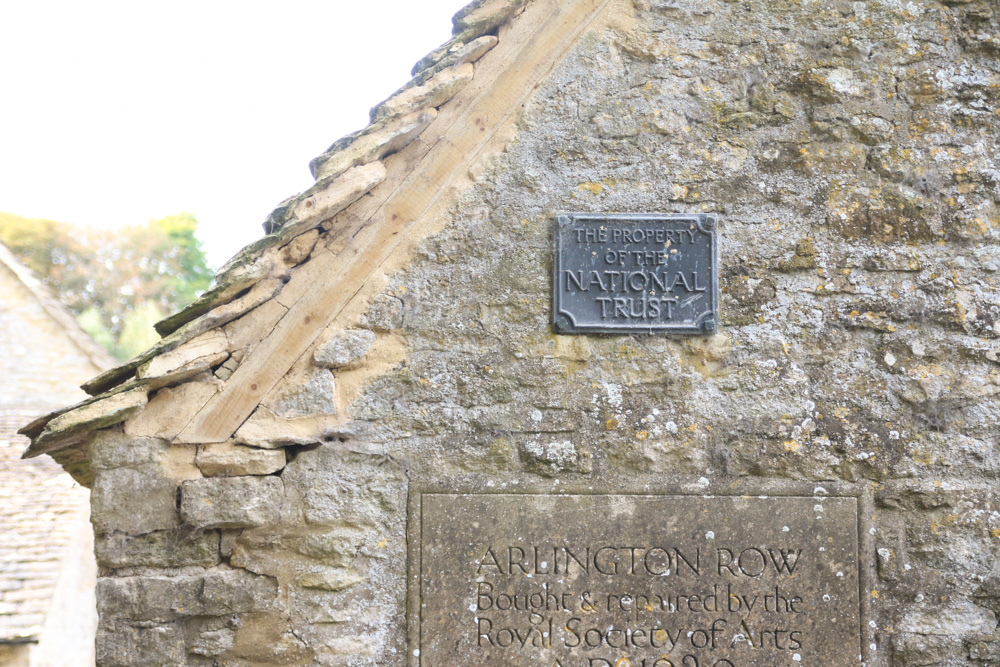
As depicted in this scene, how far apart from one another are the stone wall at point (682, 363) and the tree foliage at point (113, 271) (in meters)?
23.5

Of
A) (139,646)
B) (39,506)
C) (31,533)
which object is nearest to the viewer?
(139,646)

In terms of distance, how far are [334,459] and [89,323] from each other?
83.8 ft

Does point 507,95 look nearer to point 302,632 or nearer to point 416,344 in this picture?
point 416,344

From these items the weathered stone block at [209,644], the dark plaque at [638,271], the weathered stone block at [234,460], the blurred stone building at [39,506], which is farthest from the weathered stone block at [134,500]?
the blurred stone building at [39,506]

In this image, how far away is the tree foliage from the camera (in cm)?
2539

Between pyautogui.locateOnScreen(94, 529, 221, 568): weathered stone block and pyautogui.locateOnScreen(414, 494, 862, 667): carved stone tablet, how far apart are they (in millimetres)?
761

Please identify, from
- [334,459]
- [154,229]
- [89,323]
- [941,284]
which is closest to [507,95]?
[334,459]

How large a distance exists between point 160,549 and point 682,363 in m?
1.98

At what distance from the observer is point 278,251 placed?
276cm

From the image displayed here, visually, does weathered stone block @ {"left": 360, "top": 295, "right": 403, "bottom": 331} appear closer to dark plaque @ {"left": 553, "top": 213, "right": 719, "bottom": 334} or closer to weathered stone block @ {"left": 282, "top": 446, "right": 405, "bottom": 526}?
weathered stone block @ {"left": 282, "top": 446, "right": 405, "bottom": 526}

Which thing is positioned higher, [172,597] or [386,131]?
[386,131]

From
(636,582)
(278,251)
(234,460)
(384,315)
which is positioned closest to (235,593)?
(234,460)

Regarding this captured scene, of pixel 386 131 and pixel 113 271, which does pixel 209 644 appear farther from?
pixel 113 271

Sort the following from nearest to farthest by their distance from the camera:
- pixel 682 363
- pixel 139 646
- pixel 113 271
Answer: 1. pixel 139 646
2. pixel 682 363
3. pixel 113 271
